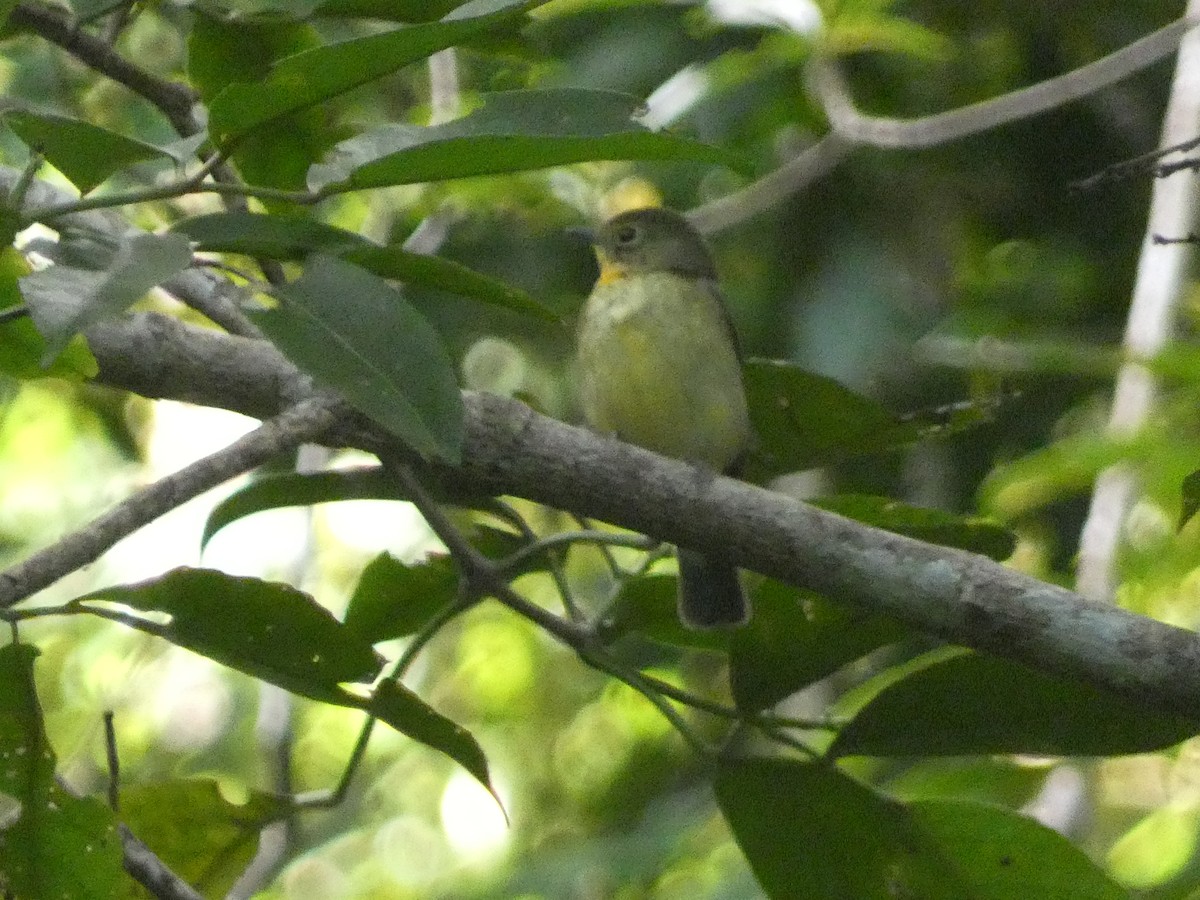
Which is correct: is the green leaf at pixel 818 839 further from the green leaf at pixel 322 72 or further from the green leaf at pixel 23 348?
the green leaf at pixel 322 72

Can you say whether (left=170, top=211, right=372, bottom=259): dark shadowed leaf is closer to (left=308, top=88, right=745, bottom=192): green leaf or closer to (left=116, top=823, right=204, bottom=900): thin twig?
(left=308, top=88, right=745, bottom=192): green leaf

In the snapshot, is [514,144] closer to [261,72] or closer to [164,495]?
[164,495]

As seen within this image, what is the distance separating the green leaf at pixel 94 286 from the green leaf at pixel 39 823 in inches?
22.1

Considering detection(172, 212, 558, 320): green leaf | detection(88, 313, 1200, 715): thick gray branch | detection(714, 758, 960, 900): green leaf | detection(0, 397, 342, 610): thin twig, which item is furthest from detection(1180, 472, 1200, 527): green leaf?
detection(0, 397, 342, 610): thin twig

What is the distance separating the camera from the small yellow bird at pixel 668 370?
386cm

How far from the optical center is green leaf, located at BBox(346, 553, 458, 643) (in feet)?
7.94

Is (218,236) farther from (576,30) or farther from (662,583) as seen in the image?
(576,30)

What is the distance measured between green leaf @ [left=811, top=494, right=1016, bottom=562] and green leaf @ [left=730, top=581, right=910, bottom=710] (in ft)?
0.50

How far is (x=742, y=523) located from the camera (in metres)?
2.21

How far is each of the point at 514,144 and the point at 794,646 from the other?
93cm

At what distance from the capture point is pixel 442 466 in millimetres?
2291

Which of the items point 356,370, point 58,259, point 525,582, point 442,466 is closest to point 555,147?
point 356,370

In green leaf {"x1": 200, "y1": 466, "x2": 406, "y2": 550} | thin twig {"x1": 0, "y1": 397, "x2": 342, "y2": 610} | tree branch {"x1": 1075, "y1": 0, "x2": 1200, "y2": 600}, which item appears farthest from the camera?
tree branch {"x1": 1075, "y1": 0, "x2": 1200, "y2": 600}

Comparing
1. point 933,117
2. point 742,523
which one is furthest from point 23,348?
point 933,117
